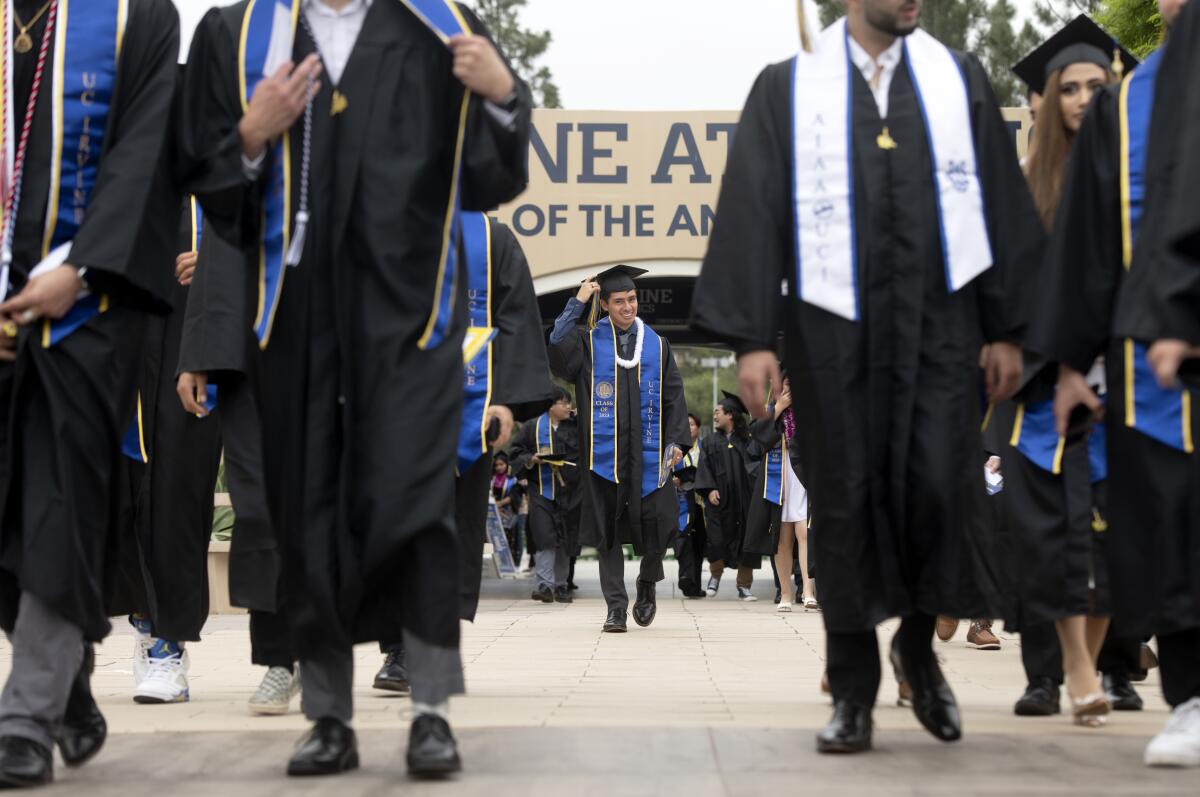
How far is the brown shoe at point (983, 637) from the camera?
917 centimetres

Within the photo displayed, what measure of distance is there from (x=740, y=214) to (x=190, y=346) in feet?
6.53

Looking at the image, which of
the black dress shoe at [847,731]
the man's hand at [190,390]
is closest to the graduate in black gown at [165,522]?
the man's hand at [190,390]

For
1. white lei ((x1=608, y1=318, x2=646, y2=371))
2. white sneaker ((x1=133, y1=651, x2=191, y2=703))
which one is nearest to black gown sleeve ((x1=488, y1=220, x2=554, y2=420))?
→ white sneaker ((x1=133, y1=651, x2=191, y2=703))

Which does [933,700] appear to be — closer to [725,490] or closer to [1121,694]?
[1121,694]

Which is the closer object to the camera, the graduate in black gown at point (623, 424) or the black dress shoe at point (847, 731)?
the black dress shoe at point (847, 731)

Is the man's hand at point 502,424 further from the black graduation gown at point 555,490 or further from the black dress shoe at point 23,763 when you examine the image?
the black graduation gown at point 555,490

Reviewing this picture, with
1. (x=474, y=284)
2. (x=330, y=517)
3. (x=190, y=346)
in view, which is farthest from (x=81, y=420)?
(x=474, y=284)

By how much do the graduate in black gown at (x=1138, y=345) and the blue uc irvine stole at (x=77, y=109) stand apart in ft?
7.94

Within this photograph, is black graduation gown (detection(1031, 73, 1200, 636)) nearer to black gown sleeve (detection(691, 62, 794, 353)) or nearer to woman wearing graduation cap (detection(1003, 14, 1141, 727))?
black gown sleeve (detection(691, 62, 794, 353))

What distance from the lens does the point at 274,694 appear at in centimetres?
561

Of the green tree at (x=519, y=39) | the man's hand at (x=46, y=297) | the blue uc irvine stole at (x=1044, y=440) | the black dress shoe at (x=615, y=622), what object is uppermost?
the green tree at (x=519, y=39)

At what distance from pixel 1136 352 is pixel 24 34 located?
289 cm

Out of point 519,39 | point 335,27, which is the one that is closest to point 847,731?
point 335,27

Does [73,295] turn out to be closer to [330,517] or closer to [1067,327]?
[330,517]
